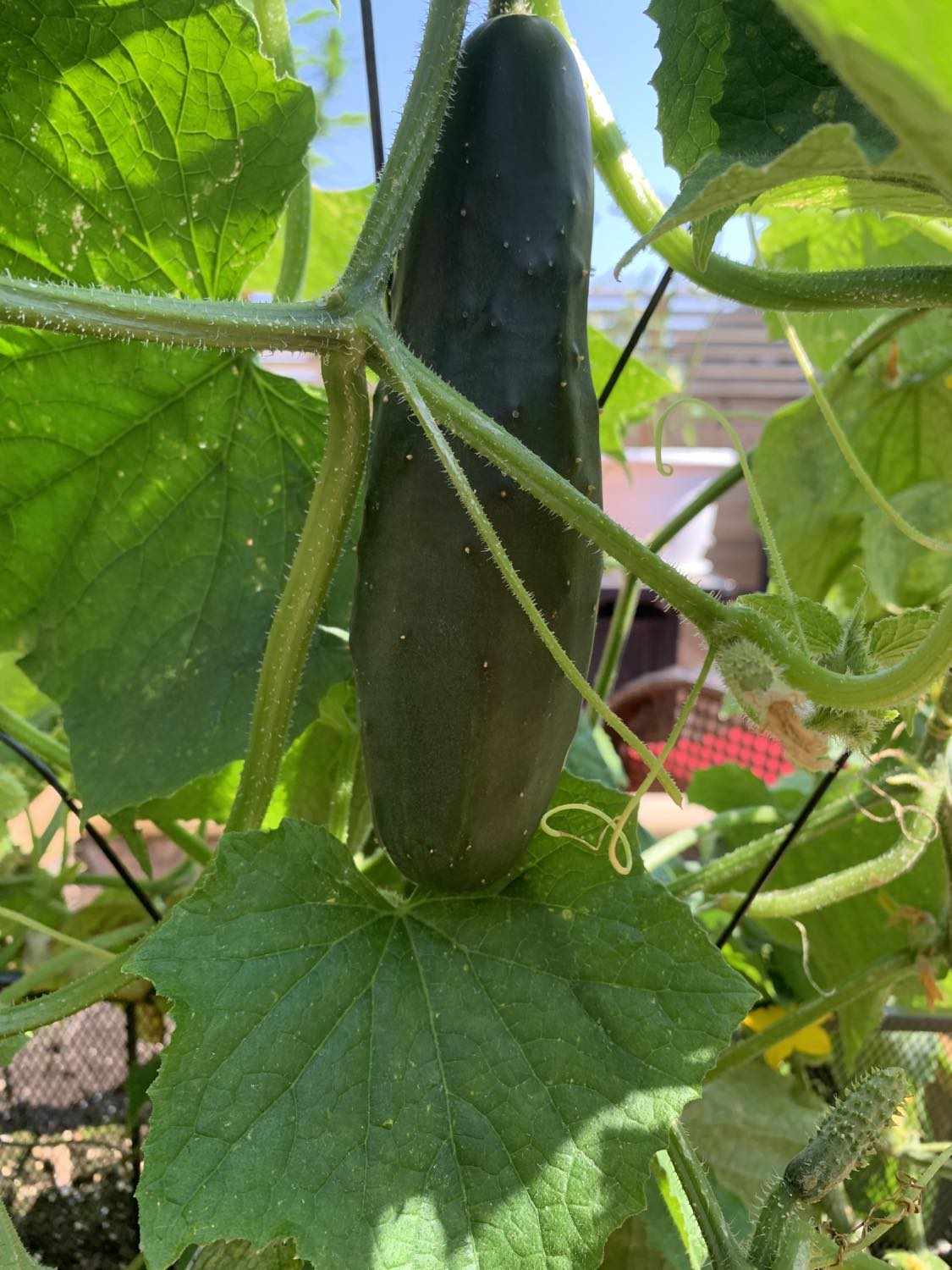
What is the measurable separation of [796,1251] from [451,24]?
2.08 ft

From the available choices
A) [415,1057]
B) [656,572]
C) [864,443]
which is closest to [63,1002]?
[415,1057]

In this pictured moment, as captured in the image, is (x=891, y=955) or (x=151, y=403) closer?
(x=151, y=403)

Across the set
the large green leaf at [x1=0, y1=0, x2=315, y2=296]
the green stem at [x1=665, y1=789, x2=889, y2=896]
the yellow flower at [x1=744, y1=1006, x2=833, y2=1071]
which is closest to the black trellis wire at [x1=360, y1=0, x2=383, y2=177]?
the large green leaf at [x1=0, y1=0, x2=315, y2=296]

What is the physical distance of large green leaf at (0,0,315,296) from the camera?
622 mm

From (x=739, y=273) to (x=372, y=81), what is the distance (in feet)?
0.93

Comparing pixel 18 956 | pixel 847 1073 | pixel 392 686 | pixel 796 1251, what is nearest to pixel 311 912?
pixel 392 686

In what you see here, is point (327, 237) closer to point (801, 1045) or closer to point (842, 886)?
point (842, 886)

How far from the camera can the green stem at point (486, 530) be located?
20.0 inches

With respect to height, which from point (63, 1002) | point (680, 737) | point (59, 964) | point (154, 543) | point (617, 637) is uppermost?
point (154, 543)

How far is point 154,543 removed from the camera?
77cm

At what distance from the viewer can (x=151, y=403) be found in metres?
0.75

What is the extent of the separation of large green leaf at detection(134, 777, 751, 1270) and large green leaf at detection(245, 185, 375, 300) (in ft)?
2.10

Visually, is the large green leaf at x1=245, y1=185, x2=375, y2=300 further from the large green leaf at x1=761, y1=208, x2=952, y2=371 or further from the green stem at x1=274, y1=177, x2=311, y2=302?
the large green leaf at x1=761, y1=208, x2=952, y2=371

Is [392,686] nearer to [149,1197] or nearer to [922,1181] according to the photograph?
[149,1197]
